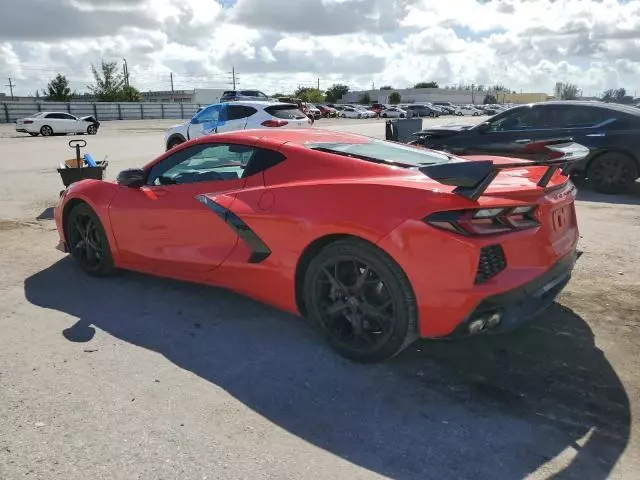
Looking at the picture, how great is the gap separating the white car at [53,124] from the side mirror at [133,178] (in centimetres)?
2794

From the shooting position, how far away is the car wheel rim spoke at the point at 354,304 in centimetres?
327

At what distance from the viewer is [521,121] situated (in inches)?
375

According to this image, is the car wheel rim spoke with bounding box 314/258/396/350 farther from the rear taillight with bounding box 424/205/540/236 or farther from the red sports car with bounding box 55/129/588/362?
the rear taillight with bounding box 424/205/540/236

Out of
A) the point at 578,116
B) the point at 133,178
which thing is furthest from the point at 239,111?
the point at 133,178

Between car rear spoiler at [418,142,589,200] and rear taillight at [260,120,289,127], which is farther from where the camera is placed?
rear taillight at [260,120,289,127]

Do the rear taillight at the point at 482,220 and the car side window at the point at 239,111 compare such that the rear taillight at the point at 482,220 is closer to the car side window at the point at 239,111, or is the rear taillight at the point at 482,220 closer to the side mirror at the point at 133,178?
the side mirror at the point at 133,178

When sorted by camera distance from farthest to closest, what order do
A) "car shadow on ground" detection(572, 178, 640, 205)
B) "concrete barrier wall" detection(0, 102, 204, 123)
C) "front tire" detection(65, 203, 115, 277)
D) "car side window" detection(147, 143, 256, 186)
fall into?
"concrete barrier wall" detection(0, 102, 204, 123), "car shadow on ground" detection(572, 178, 640, 205), "front tire" detection(65, 203, 115, 277), "car side window" detection(147, 143, 256, 186)

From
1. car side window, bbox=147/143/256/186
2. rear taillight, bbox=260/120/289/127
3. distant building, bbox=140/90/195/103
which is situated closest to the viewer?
car side window, bbox=147/143/256/186

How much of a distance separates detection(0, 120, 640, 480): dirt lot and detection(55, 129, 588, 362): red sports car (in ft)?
1.05

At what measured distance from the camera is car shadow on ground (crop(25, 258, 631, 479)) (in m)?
2.59

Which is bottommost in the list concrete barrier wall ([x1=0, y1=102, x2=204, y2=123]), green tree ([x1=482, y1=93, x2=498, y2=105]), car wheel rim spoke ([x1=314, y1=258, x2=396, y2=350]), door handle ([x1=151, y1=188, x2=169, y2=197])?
car wheel rim spoke ([x1=314, y1=258, x2=396, y2=350])

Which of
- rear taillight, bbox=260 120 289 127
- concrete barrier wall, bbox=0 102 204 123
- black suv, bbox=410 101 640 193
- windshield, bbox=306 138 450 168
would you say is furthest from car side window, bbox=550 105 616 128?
concrete barrier wall, bbox=0 102 204 123

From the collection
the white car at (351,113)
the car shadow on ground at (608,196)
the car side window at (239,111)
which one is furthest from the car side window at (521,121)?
the white car at (351,113)

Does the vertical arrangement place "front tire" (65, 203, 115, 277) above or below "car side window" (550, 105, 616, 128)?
below
